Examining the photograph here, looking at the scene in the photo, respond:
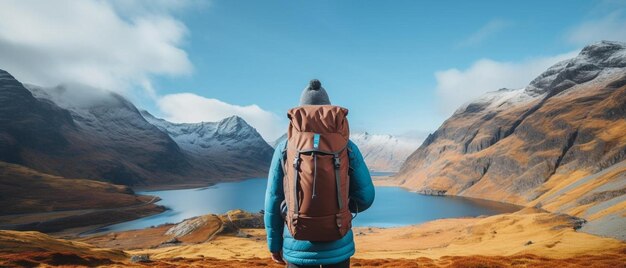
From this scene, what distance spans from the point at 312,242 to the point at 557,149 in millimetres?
147566

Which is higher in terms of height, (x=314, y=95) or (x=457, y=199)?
A: (x=314, y=95)

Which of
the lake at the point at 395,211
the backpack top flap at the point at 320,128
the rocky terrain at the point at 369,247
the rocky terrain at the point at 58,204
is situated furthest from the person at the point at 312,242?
the rocky terrain at the point at 58,204

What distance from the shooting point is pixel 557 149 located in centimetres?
12275

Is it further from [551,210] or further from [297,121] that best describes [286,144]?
[551,210]

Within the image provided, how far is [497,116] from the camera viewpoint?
19100 centimetres

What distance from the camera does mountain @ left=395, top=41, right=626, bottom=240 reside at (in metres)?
92.6

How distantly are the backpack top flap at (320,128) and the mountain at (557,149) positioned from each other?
226ft

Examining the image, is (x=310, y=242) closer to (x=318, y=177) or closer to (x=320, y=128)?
(x=318, y=177)

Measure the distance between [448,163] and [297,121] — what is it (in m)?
184

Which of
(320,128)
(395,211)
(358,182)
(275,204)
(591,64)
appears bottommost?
(395,211)

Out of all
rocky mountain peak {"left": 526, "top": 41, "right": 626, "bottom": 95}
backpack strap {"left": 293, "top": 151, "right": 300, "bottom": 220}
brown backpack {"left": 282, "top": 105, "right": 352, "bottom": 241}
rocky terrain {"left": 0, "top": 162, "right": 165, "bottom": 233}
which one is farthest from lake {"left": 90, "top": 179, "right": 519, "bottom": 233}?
rocky mountain peak {"left": 526, "top": 41, "right": 626, "bottom": 95}

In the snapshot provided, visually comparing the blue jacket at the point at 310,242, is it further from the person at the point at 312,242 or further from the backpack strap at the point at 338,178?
the backpack strap at the point at 338,178

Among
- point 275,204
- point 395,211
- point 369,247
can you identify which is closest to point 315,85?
point 275,204

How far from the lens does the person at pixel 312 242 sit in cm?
485
